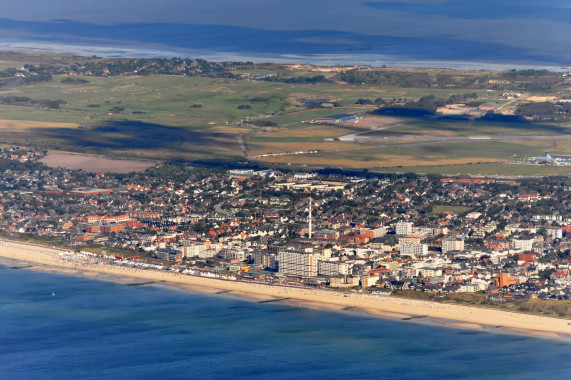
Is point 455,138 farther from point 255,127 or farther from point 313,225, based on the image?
point 313,225

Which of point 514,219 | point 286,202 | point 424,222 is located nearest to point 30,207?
point 286,202

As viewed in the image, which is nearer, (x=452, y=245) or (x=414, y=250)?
(x=414, y=250)

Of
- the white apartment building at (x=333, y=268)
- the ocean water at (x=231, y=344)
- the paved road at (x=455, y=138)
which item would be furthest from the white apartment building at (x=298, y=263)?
the paved road at (x=455, y=138)

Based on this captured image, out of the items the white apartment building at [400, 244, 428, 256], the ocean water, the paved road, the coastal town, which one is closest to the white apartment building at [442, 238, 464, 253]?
the coastal town

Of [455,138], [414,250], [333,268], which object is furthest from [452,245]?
[455,138]

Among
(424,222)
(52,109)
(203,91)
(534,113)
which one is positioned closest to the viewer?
(424,222)

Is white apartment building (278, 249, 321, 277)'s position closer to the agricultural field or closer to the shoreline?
the agricultural field

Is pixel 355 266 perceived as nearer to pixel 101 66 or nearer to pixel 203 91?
pixel 203 91
